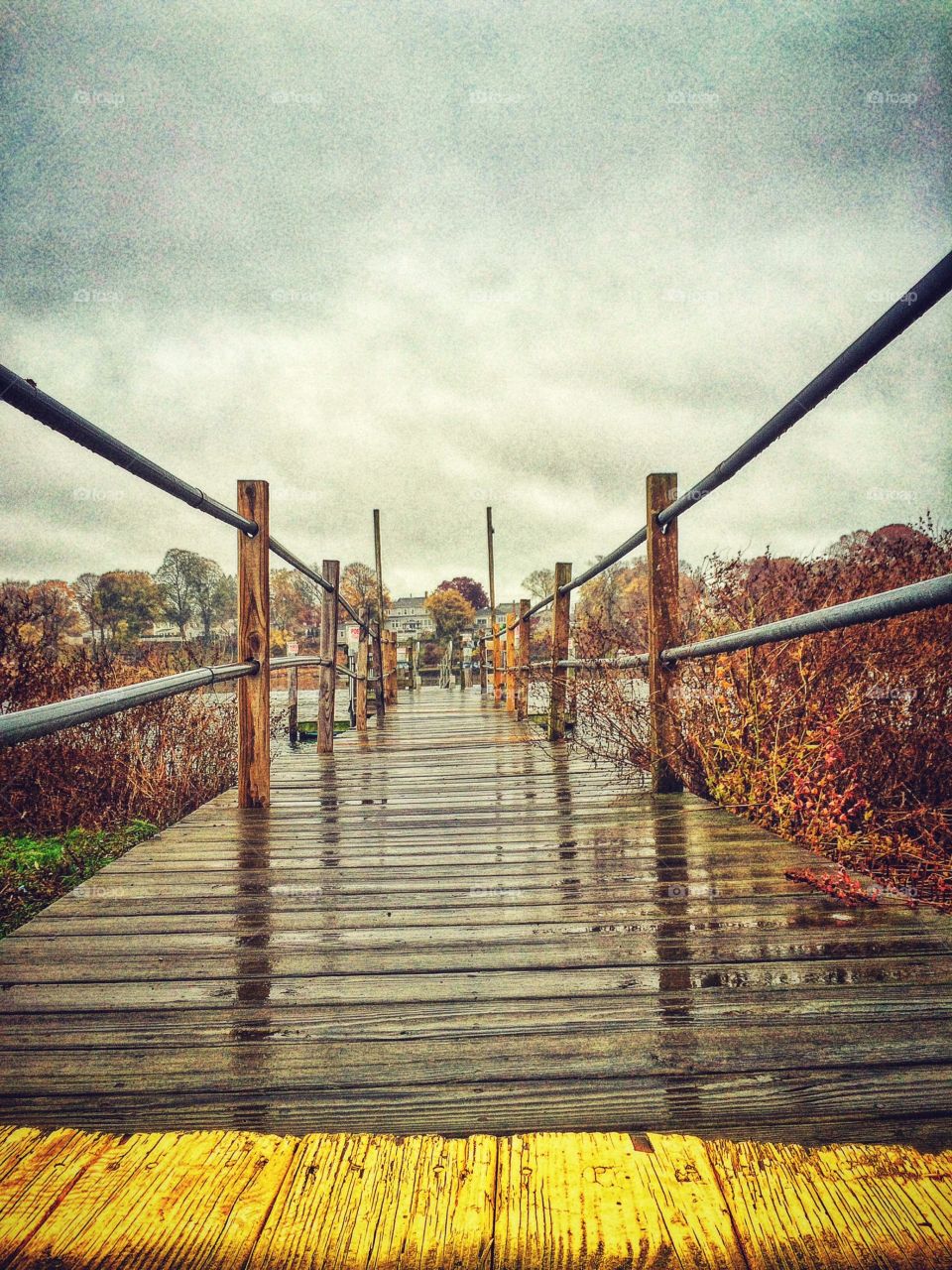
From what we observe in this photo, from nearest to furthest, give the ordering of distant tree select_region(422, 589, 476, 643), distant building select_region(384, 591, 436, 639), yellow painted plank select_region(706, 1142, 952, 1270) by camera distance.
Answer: yellow painted plank select_region(706, 1142, 952, 1270) < distant tree select_region(422, 589, 476, 643) < distant building select_region(384, 591, 436, 639)

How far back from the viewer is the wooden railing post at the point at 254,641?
2.50m

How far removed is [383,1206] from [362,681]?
5869 millimetres

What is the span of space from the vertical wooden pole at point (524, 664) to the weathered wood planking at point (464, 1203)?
208 inches

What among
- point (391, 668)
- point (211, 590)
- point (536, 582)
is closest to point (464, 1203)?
point (391, 668)

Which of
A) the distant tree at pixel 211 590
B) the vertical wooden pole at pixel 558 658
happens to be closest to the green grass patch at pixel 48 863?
the vertical wooden pole at pixel 558 658

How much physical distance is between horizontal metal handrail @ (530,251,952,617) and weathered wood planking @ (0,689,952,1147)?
104 centimetres

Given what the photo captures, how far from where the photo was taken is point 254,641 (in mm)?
2498

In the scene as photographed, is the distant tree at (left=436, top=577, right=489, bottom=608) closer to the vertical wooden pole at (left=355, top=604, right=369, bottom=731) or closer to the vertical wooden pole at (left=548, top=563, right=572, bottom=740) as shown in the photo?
the vertical wooden pole at (left=355, top=604, right=369, bottom=731)

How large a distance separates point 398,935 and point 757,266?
46.2 meters

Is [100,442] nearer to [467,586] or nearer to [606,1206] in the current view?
[606,1206]

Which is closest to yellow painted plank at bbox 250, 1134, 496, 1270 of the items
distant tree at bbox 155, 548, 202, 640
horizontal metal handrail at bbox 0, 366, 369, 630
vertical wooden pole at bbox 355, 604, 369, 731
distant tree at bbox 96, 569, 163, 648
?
horizontal metal handrail at bbox 0, 366, 369, 630

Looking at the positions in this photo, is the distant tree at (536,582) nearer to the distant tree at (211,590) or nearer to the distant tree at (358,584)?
the distant tree at (358,584)

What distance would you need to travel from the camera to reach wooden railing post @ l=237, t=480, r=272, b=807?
8.19ft

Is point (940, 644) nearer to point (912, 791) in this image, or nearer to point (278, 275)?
point (912, 791)
